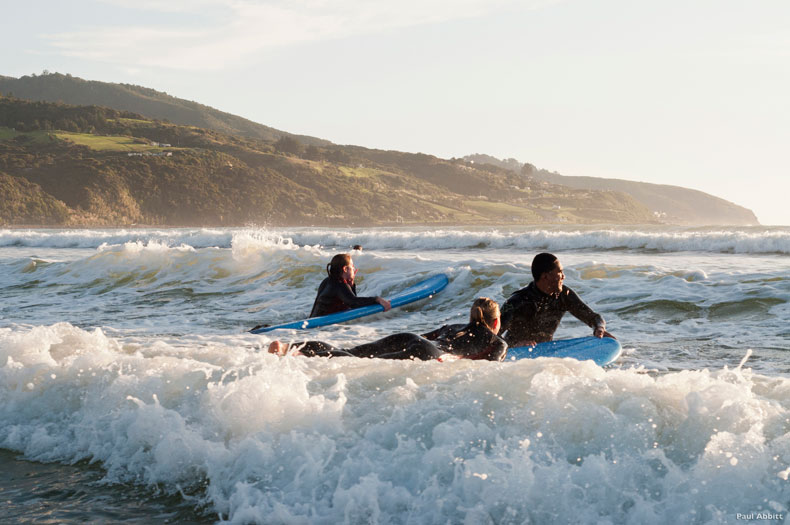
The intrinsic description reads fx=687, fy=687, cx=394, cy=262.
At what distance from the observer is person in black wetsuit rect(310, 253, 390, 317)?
9258mm

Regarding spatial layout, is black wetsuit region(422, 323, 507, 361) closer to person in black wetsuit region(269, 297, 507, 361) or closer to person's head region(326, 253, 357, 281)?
person in black wetsuit region(269, 297, 507, 361)

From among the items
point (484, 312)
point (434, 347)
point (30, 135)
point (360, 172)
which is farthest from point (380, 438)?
point (360, 172)

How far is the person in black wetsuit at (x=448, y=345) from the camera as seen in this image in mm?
5777

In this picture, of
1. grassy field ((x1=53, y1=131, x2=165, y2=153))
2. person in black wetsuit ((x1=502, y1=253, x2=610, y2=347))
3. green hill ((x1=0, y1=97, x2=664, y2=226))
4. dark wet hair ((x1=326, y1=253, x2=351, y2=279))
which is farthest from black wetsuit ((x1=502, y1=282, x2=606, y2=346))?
grassy field ((x1=53, y1=131, x2=165, y2=153))

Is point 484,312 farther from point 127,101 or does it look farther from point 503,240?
point 127,101

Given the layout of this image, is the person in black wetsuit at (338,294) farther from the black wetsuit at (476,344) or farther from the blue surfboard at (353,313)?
the black wetsuit at (476,344)

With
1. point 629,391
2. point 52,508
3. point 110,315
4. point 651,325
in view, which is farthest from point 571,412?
point 110,315

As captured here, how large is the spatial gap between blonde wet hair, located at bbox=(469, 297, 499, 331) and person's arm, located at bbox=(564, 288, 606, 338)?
3.83ft

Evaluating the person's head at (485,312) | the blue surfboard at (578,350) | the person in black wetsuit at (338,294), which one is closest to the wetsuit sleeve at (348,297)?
the person in black wetsuit at (338,294)

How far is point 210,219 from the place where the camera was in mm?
88062

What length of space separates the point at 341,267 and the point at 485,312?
360 centimetres

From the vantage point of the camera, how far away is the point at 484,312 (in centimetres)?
589

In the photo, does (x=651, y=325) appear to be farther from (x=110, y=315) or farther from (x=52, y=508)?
(x=110, y=315)

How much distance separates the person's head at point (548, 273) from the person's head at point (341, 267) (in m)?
3.01
